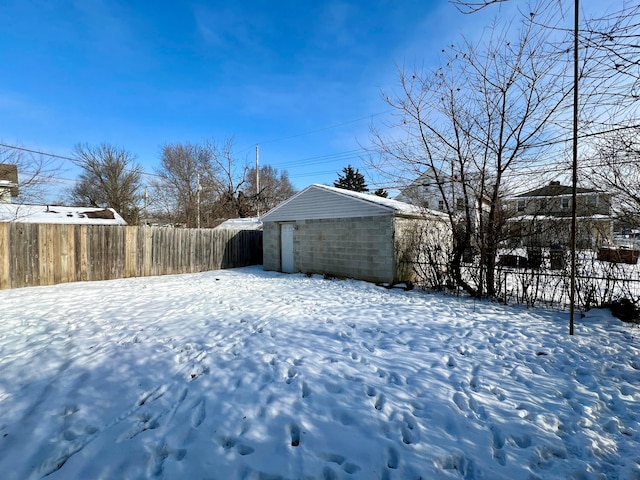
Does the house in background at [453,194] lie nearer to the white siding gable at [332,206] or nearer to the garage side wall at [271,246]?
the white siding gable at [332,206]

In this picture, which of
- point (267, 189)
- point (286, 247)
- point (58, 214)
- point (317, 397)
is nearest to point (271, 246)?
point (286, 247)

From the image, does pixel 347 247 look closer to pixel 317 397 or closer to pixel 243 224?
pixel 317 397

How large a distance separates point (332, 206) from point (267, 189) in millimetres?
21367

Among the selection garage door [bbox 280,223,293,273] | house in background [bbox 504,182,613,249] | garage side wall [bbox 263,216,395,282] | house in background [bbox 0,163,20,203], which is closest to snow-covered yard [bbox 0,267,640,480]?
house in background [bbox 504,182,613,249]

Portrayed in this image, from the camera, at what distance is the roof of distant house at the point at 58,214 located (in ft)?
45.4

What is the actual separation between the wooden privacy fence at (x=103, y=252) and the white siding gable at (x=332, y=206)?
10.0 feet

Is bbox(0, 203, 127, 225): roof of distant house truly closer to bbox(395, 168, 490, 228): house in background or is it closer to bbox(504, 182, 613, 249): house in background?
bbox(395, 168, 490, 228): house in background

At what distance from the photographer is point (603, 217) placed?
212 inches

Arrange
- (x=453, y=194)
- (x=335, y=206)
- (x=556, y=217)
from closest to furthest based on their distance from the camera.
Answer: (x=556, y=217)
(x=453, y=194)
(x=335, y=206)

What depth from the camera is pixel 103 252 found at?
927cm

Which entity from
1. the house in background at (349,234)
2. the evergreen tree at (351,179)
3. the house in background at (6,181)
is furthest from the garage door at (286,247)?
the evergreen tree at (351,179)

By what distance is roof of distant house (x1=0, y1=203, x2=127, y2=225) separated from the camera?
1384 cm

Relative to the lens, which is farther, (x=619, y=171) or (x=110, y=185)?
(x=110, y=185)

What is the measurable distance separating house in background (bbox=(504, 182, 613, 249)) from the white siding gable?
9.52 ft
